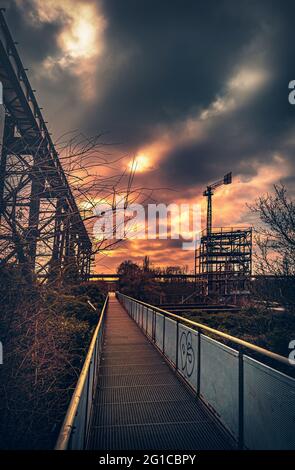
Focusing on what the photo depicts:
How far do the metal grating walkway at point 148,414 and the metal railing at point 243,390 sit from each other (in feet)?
0.79

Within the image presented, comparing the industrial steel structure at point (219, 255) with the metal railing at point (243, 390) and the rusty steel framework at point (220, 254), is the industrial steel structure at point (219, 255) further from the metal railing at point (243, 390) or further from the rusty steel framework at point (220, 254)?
the metal railing at point (243, 390)

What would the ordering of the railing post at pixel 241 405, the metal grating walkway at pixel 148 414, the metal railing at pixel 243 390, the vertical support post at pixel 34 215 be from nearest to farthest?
the metal railing at pixel 243 390 → the vertical support post at pixel 34 215 → the railing post at pixel 241 405 → the metal grating walkway at pixel 148 414

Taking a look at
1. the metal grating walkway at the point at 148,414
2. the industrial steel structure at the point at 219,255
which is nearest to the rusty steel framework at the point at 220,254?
the industrial steel structure at the point at 219,255

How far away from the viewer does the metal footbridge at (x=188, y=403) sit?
2.54m

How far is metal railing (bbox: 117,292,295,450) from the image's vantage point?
8.20 feet

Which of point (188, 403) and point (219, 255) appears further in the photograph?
point (219, 255)

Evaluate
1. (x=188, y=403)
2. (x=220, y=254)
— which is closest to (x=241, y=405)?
(x=188, y=403)

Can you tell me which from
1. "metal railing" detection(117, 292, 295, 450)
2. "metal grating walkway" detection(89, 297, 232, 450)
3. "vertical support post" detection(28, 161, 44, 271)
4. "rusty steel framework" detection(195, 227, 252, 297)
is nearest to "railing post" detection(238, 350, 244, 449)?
"metal railing" detection(117, 292, 295, 450)

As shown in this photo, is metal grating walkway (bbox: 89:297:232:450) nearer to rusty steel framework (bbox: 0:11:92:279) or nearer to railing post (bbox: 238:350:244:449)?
railing post (bbox: 238:350:244:449)

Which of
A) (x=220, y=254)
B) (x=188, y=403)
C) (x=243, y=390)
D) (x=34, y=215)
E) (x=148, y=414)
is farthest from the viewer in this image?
(x=220, y=254)

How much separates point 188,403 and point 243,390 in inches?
69.5

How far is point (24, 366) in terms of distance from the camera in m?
4.05

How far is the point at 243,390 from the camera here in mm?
3146

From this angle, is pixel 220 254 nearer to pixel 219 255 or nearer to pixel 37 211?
pixel 219 255
